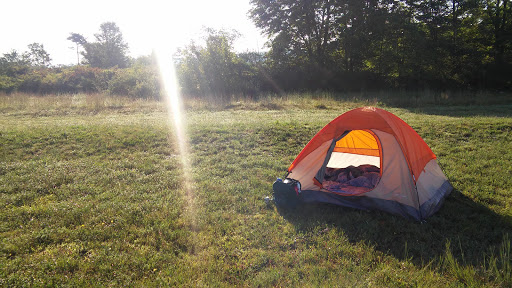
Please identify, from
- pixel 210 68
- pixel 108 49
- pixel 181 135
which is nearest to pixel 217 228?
pixel 181 135

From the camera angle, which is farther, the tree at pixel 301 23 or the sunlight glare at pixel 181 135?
the tree at pixel 301 23

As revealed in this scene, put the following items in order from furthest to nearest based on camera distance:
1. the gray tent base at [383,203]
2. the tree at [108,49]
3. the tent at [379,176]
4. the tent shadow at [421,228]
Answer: the tree at [108,49]
the tent at [379,176]
the gray tent base at [383,203]
the tent shadow at [421,228]

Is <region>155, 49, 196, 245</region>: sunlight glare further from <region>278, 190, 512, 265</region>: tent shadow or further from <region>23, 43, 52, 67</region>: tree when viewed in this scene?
<region>23, 43, 52, 67</region>: tree

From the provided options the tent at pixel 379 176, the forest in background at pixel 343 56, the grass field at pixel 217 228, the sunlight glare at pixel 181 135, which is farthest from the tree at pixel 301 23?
the tent at pixel 379 176

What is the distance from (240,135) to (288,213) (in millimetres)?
4830

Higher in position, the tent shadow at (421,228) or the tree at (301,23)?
the tree at (301,23)

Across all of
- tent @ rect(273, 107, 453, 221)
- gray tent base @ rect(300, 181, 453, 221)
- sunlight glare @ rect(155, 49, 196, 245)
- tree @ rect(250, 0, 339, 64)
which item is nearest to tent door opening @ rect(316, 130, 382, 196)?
tent @ rect(273, 107, 453, 221)

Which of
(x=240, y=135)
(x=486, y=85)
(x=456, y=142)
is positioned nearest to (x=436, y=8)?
(x=486, y=85)

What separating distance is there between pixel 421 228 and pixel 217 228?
8.81 feet

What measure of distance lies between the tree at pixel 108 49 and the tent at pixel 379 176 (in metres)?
45.9

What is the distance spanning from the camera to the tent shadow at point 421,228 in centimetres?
326

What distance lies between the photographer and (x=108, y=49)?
43125mm

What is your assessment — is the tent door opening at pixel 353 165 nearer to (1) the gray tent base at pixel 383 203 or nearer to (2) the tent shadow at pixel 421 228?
(1) the gray tent base at pixel 383 203

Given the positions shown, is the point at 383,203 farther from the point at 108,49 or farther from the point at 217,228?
the point at 108,49
